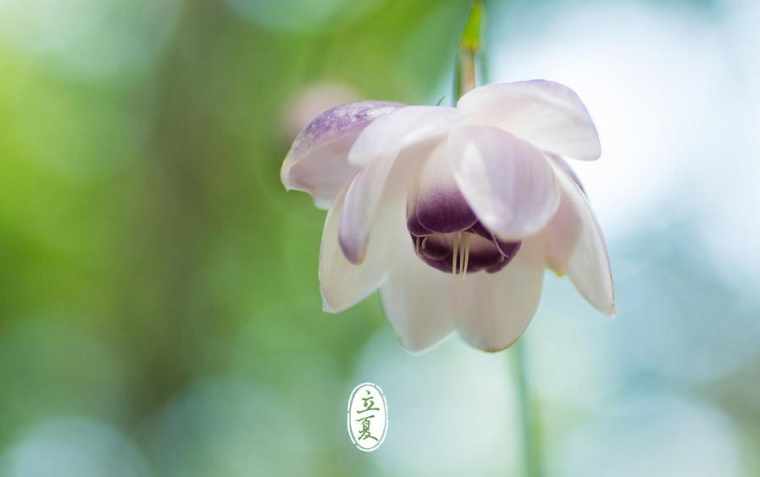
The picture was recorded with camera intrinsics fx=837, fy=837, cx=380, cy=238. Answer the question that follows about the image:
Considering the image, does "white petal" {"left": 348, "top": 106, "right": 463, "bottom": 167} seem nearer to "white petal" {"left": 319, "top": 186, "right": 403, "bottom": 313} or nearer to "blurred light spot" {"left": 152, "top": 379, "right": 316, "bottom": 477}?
"white petal" {"left": 319, "top": 186, "right": 403, "bottom": 313}

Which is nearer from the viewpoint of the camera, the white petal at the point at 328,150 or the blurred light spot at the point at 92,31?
the white petal at the point at 328,150

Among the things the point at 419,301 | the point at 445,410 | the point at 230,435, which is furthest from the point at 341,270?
the point at 230,435

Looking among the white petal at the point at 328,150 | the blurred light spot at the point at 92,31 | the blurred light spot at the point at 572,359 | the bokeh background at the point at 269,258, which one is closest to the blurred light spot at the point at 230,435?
the bokeh background at the point at 269,258

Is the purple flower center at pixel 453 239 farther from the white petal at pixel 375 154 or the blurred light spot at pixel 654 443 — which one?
the blurred light spot at pixel 654 443

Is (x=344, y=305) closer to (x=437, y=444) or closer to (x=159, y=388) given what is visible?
(x=437, y=444)

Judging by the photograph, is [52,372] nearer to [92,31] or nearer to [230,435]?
[230,435]

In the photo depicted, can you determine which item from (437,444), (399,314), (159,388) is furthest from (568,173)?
(159,388)

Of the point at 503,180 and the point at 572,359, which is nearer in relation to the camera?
the point at 503,180
